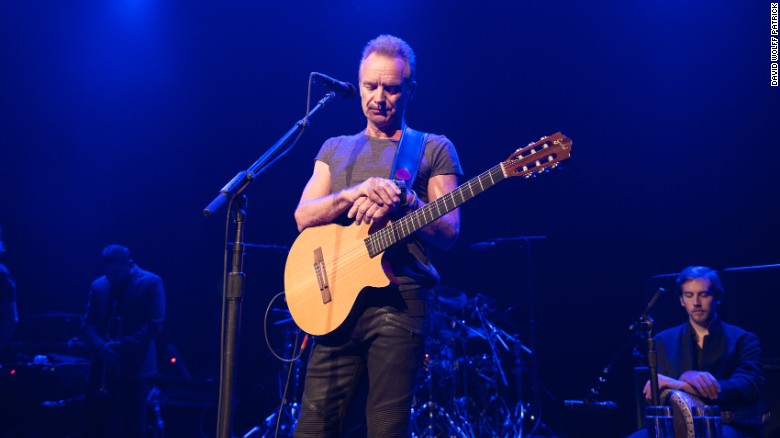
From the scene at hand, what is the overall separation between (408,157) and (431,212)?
0.39 meters

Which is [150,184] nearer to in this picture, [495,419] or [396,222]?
[495,419]

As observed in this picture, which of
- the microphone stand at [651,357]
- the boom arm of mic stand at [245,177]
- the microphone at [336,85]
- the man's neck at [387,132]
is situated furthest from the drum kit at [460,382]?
the boom arm of mic stand at [245,177]

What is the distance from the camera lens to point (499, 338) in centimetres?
786

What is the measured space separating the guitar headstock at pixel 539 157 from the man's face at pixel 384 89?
2.28ft

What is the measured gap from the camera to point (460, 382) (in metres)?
8.02

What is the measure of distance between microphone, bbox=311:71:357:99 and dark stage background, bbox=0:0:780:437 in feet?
17.6

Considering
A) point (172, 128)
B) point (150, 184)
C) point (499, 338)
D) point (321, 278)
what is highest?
point (172, 128)

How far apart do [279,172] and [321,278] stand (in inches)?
258

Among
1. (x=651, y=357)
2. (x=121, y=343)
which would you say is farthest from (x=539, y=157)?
(x=121, y=343)

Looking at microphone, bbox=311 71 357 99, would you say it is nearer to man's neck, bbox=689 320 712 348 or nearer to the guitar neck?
the guitar neck

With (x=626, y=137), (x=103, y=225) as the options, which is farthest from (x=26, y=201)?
(x=626, y=137)

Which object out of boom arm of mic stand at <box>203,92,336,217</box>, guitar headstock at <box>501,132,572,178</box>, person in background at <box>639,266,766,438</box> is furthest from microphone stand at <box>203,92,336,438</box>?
person in background at <box>639,266,766,438</box>

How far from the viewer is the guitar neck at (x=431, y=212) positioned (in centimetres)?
268

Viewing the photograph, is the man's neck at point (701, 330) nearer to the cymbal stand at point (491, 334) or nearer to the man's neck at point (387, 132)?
the cymbal stand at point (491, 334)
